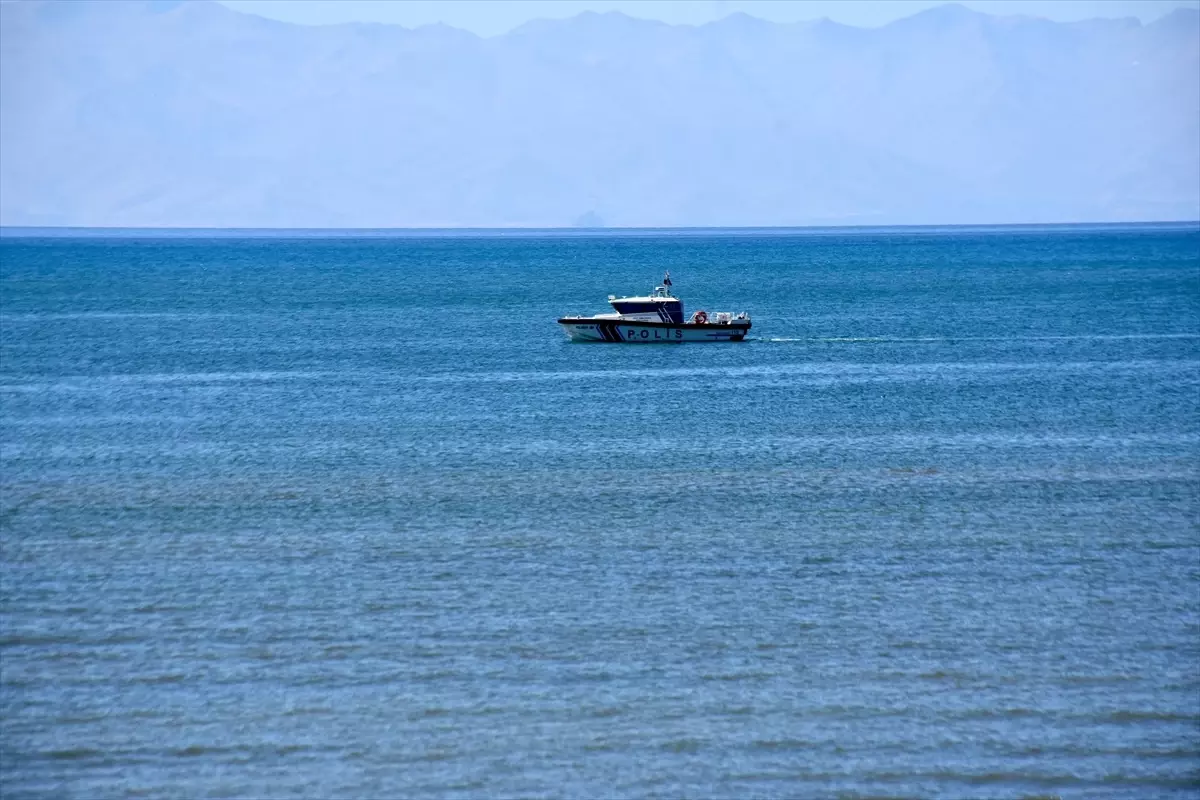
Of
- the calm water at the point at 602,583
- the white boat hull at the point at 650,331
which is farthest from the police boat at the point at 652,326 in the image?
the calm water at the point at 602,583

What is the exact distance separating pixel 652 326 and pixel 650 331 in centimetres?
28

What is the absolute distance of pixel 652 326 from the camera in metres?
72.2

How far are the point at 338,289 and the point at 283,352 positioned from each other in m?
60.2

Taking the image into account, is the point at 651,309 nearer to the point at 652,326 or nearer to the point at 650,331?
the point at 652,326

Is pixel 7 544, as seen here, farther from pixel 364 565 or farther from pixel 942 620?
pixel 942 620

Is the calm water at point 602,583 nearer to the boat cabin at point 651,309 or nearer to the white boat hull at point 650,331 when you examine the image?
the white boat hull at point 650,331

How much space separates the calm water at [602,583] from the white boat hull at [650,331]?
11.9 m

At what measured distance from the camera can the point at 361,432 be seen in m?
44.6

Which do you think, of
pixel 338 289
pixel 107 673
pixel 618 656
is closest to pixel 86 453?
pixel 107 673

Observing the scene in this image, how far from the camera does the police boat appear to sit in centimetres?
7231

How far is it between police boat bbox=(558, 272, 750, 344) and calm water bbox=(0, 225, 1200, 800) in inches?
469

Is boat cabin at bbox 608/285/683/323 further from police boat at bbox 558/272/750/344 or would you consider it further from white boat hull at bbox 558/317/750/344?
white boat hull at bbox 558/317/750/344

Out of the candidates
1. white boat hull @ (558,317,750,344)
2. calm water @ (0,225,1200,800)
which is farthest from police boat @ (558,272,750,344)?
calm water @ (0,225,1200,800)

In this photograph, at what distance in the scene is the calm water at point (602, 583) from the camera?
1917cm
